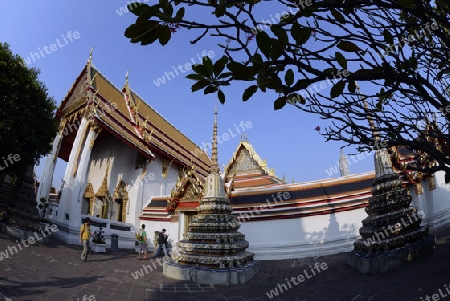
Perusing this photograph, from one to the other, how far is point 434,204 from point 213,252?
23.4ft

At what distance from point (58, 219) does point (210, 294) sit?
30.5ft

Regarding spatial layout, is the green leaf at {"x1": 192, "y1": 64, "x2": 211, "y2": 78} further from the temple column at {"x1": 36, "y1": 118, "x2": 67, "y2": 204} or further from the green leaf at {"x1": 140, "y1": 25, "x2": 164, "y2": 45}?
the temple column at {"x1": 36, "y1": 118, "x2": 67, "y2": 204}

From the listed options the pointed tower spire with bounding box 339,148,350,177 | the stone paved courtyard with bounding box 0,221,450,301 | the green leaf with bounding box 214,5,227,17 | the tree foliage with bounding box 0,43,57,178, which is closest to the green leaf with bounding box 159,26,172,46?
the green leaf with bounding box 214,5,227,17

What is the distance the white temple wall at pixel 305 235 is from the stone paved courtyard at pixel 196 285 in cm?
177

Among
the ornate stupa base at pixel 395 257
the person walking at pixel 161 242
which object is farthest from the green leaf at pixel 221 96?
the person walking at pixel 161 242

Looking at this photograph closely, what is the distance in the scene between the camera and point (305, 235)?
988 cm

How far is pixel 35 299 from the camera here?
4207 millimetres

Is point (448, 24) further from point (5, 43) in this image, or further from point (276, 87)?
point (5, 43)

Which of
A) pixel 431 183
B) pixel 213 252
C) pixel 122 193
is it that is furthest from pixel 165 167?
pixel 431 183

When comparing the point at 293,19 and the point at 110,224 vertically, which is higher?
the point at 293,19

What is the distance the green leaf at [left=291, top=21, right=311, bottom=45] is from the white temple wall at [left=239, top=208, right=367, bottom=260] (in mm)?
9347

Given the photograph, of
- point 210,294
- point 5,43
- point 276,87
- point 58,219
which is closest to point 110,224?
point 58,219

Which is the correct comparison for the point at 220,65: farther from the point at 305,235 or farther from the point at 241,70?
the point at 305,235

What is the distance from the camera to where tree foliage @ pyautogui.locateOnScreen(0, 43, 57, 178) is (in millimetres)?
8242
